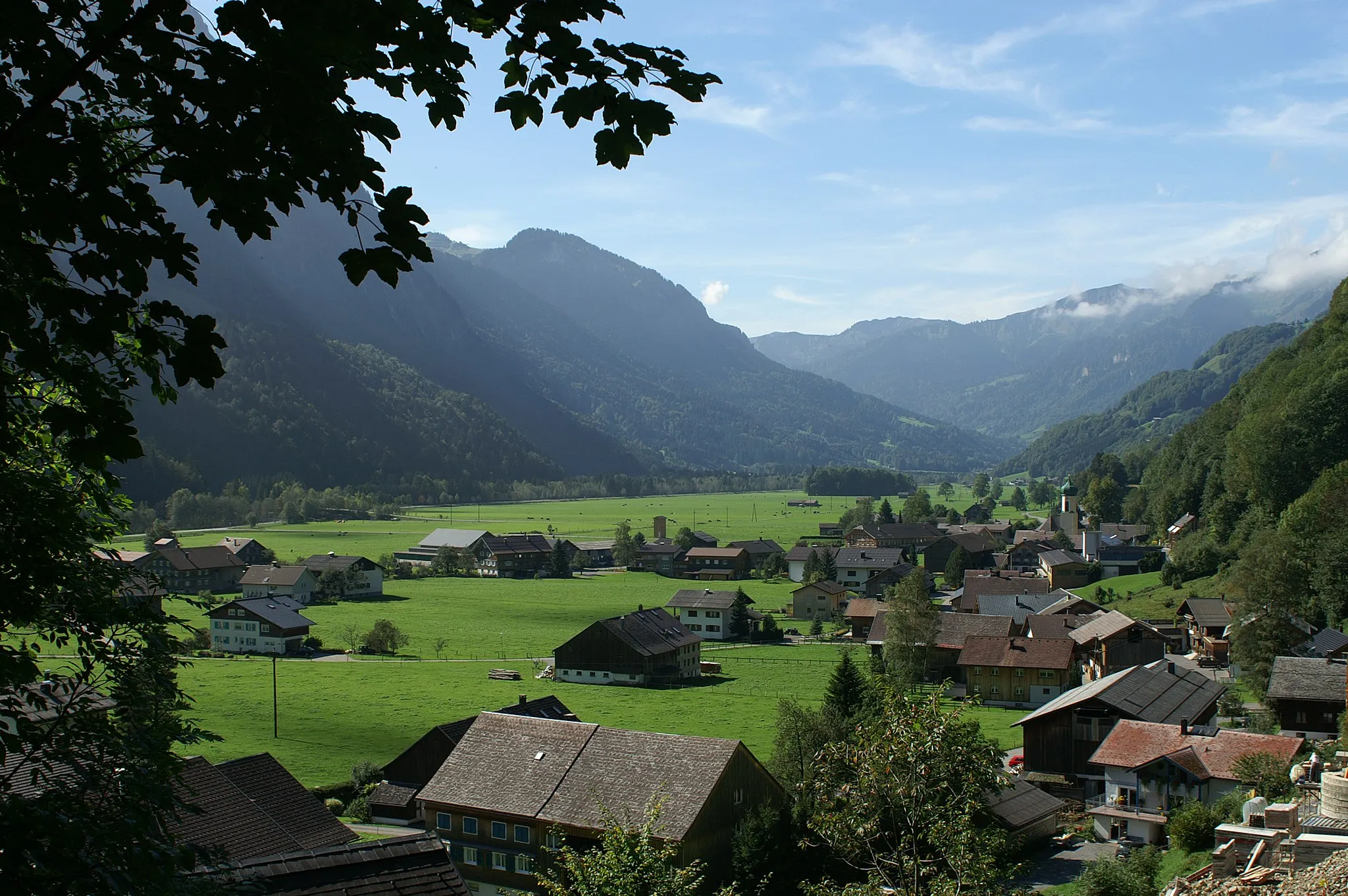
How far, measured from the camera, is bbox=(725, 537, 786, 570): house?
103m

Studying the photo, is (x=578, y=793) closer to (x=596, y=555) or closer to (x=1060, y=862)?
(x=1060, y=862)

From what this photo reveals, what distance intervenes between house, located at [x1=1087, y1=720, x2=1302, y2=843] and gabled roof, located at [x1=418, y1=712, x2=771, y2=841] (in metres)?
12.0

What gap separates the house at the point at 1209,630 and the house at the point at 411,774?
38.3 m

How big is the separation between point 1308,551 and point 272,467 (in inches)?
6904

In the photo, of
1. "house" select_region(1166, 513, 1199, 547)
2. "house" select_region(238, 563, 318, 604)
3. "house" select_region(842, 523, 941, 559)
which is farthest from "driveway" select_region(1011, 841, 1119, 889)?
"house" select_region(842, 523, 941, 559)

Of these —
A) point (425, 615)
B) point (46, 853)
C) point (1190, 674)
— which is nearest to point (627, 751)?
point (46, 853)

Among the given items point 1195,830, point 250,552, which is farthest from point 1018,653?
point 250,552

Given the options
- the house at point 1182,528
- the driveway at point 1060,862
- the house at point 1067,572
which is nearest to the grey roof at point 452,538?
the house at point 1067,572

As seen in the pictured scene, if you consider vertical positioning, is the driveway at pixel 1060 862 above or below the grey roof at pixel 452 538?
below

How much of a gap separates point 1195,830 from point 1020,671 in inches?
947

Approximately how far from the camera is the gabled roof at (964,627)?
172 ft

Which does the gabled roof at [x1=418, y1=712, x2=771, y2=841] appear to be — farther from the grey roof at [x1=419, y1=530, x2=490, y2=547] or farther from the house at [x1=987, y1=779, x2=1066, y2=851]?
the grey roof at [x1=419, y1=530, x2=490, y2=547]

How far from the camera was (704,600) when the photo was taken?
6919 cm

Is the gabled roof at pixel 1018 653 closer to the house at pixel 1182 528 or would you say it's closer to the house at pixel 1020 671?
the house at pixel 1020 671
